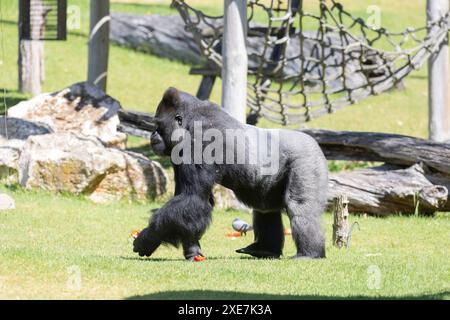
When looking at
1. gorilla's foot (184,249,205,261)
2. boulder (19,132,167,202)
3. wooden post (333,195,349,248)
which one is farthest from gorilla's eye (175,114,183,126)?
boulder (19,132,167,202)

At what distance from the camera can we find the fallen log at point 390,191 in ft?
33.1

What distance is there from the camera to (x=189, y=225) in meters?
7.11

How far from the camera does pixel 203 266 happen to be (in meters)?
6.75

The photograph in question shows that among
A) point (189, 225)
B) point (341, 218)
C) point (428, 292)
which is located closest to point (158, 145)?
point (189, 225)

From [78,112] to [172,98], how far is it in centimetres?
617

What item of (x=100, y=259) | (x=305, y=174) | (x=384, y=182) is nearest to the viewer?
(x=100, y=259)

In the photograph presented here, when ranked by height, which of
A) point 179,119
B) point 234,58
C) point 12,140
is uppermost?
point 234,58

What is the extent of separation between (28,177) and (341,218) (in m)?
3.96

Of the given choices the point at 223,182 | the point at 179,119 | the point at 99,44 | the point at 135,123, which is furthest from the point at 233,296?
the point at 99,44

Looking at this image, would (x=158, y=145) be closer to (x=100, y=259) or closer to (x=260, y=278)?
(x=100, y=259)

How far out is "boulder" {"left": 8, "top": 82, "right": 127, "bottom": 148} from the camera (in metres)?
13.0

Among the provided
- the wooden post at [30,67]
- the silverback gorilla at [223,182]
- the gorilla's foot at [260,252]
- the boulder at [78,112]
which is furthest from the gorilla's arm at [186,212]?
the wooden post at [30,67]

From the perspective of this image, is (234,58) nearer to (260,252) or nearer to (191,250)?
(260,252)

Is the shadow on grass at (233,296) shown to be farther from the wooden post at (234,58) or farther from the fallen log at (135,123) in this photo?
the fallen log at (135,123)
